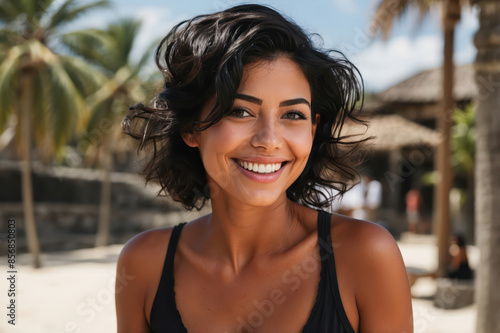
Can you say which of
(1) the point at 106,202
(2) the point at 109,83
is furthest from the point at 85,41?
(1) the point at 106,202

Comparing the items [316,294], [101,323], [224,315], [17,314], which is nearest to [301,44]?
[316,294]

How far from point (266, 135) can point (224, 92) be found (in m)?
0.18

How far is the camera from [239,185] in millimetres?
1720

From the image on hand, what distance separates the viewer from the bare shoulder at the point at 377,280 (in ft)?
5.38

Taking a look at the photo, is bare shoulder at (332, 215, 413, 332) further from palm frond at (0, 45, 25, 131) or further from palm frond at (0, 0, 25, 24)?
palm frond at (0, 0, 25, 24)

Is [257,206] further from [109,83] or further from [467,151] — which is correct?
[109,83]

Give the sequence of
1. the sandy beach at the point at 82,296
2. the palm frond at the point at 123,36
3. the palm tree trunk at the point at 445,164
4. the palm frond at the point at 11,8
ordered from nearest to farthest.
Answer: the sandy beach at the point at 82,296 < the palm tree trunk at the point at 445,164 < the palm frond at the point at 11,8 < the palm frond at the point at 123,36

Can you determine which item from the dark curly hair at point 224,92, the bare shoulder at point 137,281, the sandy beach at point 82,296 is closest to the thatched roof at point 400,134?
the sandy beach at point 82,296

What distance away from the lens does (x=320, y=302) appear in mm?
1687

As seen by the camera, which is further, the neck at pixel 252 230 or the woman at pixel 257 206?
the neck at pixel 252 230

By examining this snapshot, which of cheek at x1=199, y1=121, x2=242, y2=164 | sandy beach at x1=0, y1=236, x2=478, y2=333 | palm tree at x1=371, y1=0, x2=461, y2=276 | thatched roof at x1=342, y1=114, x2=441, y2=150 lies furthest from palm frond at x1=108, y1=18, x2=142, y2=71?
cheek at x1=199, y1=121, x2=242, y2=164

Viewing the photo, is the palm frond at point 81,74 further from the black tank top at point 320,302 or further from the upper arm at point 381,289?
the upper arm at point 381,289

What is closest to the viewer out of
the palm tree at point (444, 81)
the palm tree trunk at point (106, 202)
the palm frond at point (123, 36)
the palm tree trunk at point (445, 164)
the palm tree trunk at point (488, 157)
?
the palm tree trunk at point (488, 157)

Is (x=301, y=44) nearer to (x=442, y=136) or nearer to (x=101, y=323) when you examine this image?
(x=101, y=323)
